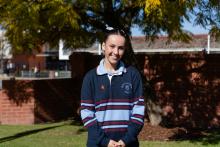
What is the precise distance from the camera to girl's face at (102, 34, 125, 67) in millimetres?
4316

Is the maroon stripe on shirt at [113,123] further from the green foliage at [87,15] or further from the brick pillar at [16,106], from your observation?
the brick pillar at [16,106]

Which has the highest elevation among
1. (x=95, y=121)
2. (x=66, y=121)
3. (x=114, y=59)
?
(x=114, y=59)

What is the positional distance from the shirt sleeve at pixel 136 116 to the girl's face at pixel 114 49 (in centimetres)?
25

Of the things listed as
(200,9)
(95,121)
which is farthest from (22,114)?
(95,121)

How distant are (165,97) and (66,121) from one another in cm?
287

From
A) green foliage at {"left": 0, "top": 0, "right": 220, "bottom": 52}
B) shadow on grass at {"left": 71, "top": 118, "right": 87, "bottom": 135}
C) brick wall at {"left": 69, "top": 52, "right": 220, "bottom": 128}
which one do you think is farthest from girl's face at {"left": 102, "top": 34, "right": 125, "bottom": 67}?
brick wall at {"left": 69, "top": 52, "right": 220, "bottom": 128}

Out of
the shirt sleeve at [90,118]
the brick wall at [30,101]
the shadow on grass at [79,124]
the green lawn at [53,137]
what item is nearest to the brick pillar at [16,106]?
the brick wall at [30,101]

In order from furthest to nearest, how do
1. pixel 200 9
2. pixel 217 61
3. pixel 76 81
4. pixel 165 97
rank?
pixel 76 81 < pixel 165 97 < pixel 217 61 < pixel 200 9

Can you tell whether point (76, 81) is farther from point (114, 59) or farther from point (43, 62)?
point (43, 62)

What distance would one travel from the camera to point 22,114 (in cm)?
1373

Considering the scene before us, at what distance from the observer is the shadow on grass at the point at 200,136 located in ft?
33.2

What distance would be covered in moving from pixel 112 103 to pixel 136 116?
0.23 m

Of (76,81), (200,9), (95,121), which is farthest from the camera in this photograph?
(76,81)

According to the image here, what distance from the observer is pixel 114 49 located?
432cm
